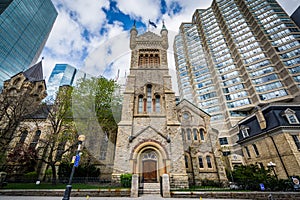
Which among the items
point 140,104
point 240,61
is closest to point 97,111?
point 140,104

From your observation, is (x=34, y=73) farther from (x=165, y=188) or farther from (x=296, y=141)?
(x=296, y=141)

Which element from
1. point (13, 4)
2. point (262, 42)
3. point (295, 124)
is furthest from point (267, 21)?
point (13, 4)

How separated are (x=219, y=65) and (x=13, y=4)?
7895 cm

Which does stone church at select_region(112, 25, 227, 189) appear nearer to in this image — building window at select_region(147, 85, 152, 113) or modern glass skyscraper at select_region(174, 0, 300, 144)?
building window at select_region(147, 85, 152, 113)

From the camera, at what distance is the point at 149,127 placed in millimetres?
14680

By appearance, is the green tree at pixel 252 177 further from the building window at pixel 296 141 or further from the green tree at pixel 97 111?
the green tree at pixel 97 111

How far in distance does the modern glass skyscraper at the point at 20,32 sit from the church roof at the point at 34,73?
925 inches

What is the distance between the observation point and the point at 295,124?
1734 centimetres

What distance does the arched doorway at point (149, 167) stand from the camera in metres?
13.3

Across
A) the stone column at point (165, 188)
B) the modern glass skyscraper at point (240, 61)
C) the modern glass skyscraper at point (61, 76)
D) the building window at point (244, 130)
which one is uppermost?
the modern glass skyscraper at point (61, 76)

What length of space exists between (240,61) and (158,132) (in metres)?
47.5

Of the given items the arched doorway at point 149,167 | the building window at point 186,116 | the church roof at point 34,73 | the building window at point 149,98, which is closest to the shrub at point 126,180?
the arched doorway at point 149,167

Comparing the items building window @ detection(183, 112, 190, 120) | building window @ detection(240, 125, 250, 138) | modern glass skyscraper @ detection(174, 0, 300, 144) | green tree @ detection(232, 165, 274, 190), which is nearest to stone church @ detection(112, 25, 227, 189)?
building window @ detection(183, 112, 190, 120)

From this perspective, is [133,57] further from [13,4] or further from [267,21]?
[13,4]
